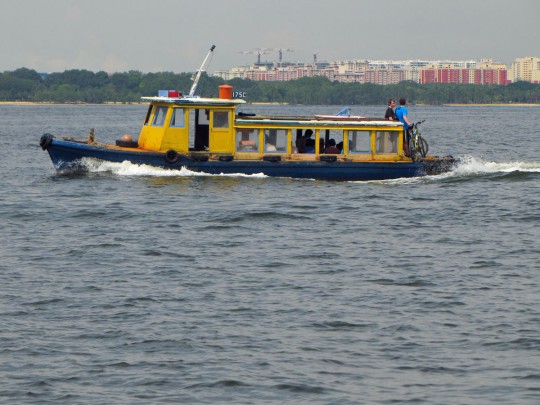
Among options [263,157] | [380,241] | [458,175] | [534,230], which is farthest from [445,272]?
[458,175]

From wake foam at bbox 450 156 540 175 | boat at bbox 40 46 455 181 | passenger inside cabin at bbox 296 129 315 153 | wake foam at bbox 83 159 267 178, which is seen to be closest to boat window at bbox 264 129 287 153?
boat at bbox 40 46 455 181

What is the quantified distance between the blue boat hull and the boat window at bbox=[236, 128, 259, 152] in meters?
0.59

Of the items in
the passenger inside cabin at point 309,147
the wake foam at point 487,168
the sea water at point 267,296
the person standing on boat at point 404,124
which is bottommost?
the sea water at point 267,296

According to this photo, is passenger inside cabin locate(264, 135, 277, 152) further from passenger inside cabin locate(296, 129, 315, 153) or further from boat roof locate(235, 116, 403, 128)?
passenger inside cabin locate(296, 129, 315, 153)

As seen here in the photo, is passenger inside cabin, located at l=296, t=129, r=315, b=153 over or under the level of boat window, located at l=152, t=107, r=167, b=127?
under

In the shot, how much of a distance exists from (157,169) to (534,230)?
11.9 m

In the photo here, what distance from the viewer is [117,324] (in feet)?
54.5

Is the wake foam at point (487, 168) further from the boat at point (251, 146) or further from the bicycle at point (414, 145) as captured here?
the boat at point (251, 146)

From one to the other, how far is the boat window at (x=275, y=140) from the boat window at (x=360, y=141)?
197 centimetres

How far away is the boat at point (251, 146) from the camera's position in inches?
1305

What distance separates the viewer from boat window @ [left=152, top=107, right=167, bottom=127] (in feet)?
110

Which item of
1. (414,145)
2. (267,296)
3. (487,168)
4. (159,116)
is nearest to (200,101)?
(159,116)


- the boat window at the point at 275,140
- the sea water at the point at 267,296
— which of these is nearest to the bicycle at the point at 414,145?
the sea water at the point at 267,296

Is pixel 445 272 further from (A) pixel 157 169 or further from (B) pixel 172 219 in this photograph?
(A) pixel 157 169
